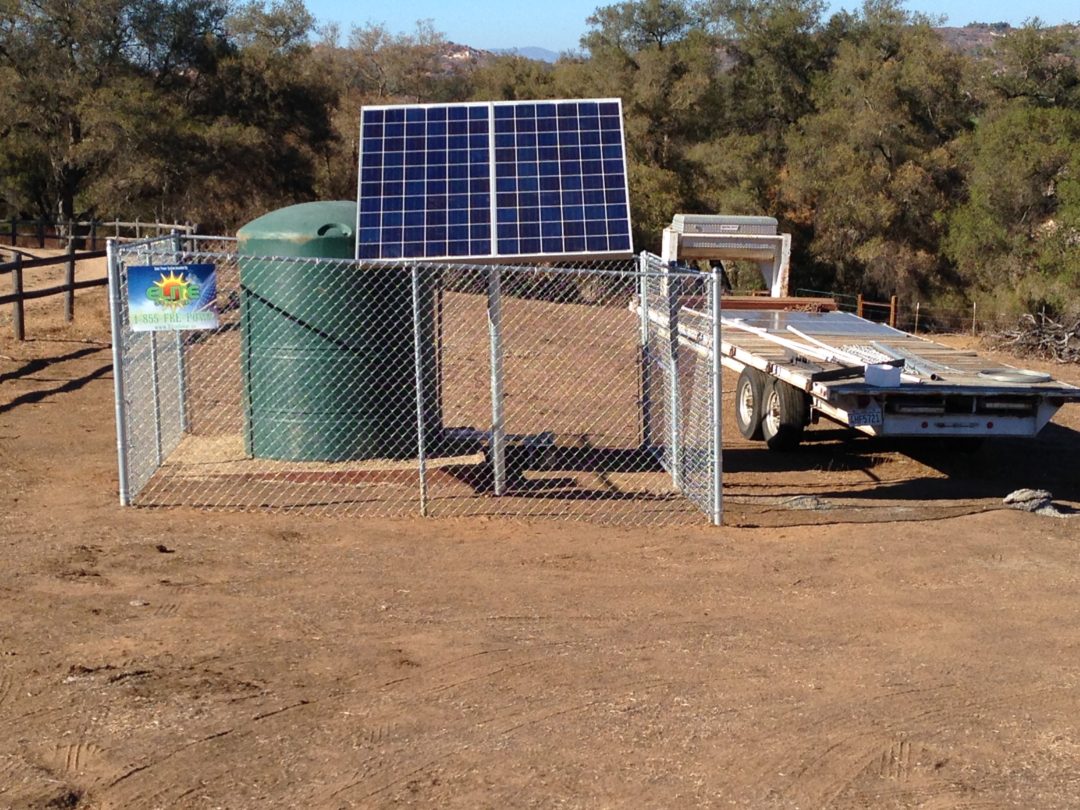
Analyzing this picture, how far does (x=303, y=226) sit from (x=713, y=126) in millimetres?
29887

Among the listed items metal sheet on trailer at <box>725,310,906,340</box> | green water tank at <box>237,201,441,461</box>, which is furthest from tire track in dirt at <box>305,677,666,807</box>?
metal sheet on trailer at <box>725,310,906,340</box>

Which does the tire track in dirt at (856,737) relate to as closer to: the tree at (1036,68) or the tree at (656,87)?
the tree at (656,87)

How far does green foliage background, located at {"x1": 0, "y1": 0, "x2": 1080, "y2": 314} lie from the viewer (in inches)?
1323

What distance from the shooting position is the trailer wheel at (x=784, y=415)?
1215 cm

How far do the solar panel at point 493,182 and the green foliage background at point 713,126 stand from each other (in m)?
20.9

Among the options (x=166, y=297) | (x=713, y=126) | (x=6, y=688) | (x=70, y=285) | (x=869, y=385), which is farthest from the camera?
(x=713, y=126)

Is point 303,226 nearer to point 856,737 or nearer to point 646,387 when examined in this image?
point 646,387

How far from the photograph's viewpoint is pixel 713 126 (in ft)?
127

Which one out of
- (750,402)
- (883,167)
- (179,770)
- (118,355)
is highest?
(883,167)

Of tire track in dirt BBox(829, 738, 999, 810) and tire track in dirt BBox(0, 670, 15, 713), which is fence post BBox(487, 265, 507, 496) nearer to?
tire track in dirt BBox(0, 670, 15, 713)

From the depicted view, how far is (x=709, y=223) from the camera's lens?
16000 mm

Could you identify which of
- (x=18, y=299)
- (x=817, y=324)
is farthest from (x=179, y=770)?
(x=18, y=299)

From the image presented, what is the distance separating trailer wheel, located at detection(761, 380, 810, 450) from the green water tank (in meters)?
3.52

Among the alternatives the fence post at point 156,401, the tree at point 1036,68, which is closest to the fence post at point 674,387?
the fence post at point 156,401
